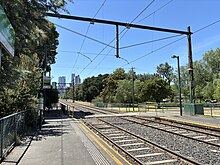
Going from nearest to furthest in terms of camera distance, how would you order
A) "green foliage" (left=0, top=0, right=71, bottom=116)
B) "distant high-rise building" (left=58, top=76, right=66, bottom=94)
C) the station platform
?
the station platform, "green foliage" (left=0, top=0, right=71, bottom=116), "distant high-rise building" (left=58, top=76, right=66, bottom=94)

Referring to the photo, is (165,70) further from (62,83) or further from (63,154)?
(63,154)

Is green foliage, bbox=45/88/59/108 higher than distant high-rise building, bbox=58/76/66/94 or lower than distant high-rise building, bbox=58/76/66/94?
lower

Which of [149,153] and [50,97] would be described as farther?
[50,97]

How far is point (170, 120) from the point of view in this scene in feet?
66.6

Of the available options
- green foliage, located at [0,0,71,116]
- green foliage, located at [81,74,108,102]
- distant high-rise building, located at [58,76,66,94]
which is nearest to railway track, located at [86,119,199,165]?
green foliage, located at [0,0,71,116]

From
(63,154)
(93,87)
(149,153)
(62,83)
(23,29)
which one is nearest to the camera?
(63,154)

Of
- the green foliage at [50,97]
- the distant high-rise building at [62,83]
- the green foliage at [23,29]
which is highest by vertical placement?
the distant high-rise building at [62,83]

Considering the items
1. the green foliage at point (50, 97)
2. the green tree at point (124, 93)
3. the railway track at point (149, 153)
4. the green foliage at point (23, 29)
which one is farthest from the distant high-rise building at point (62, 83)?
the railway track at point (149, 153)

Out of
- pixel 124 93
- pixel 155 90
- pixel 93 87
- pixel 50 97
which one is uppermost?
pixel 93 87

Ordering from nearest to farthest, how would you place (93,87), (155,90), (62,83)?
(155,90)
(62,83)
(93,87)

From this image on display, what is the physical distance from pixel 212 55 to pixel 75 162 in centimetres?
6545

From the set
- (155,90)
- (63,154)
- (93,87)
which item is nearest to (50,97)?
(155,90)

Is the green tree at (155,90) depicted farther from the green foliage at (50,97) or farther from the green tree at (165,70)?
the green tree at (165,70)

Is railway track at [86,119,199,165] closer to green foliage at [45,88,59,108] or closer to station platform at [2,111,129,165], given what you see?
station platform at [2,111,129,165]
